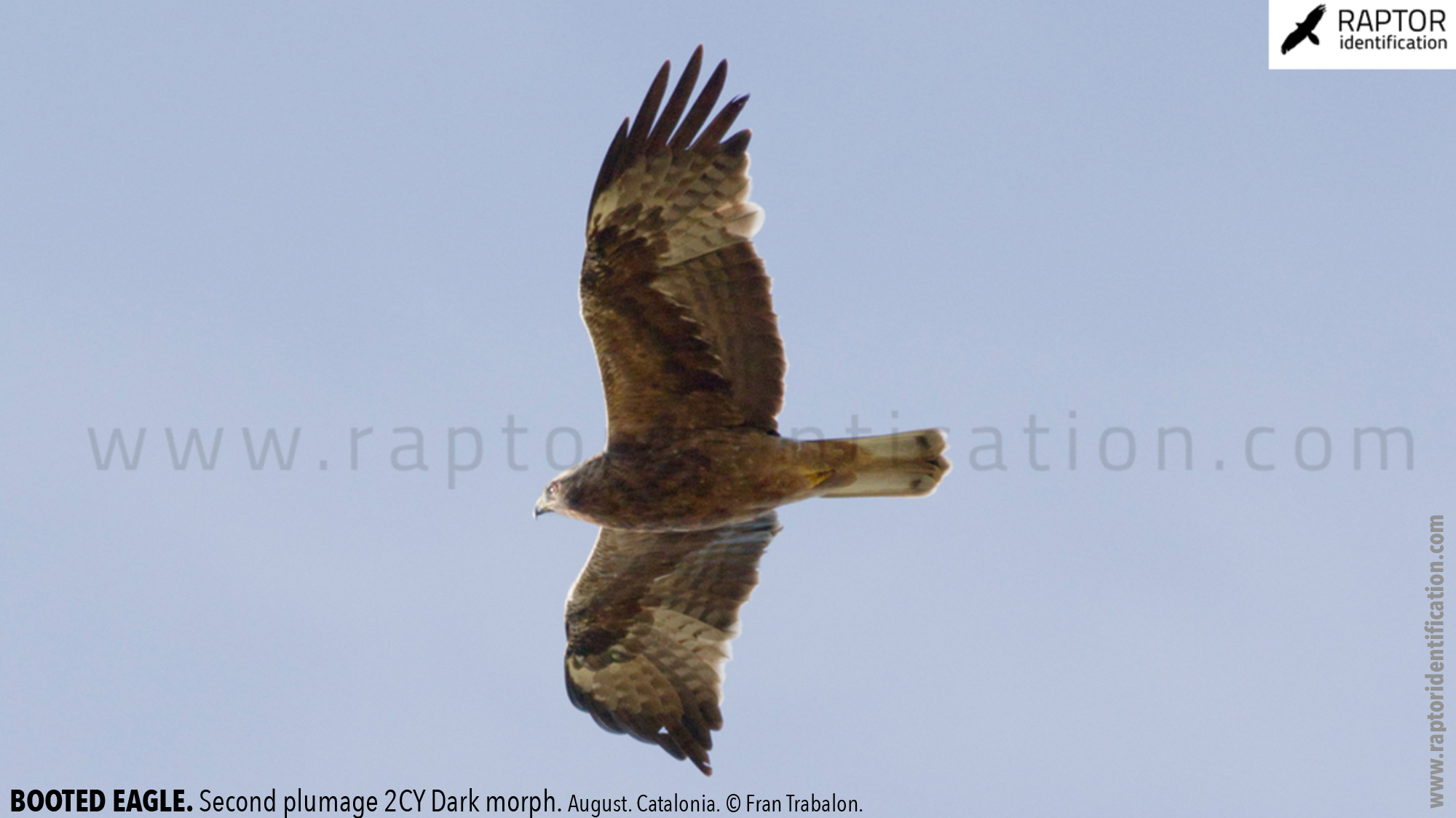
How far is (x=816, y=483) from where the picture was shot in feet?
31.5

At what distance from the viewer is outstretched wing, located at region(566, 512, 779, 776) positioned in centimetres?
1070

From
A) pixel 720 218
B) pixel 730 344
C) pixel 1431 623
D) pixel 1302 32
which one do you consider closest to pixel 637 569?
pixel 730 344

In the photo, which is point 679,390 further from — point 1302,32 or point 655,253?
point 1302,32

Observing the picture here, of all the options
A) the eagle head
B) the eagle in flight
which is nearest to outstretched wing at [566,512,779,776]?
the eagle in flight

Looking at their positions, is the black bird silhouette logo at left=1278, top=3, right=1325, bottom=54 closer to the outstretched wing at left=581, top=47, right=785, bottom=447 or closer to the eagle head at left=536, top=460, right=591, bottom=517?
the outstretched wing at left=581, top=47, right=785, bottom=447

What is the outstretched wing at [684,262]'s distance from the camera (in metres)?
9.20

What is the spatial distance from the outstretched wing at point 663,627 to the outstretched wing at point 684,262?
159 centimetres

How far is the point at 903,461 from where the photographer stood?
31.5 ft

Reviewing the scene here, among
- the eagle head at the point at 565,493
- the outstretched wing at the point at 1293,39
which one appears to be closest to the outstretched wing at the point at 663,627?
the eagle head at the point at 565,493

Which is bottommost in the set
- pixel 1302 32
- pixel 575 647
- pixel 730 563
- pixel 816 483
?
pixel 575 647

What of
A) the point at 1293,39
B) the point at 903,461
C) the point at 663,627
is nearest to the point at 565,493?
the point at 663,627

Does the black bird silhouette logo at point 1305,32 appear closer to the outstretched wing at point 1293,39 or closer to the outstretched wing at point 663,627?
the outstretched wing at point 1293,39

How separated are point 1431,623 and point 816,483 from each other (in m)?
4.95

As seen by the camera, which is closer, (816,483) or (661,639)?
(816,483)
